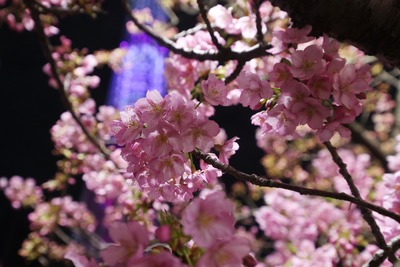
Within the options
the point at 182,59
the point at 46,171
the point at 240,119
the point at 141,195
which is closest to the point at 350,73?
the point at 182,59

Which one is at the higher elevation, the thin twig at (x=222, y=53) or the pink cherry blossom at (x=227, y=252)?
the thin twig at (x=222, y=53)

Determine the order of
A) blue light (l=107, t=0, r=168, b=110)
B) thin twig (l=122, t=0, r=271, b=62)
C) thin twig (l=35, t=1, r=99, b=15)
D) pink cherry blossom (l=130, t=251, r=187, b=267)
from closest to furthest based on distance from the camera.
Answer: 1. pink cherry blossom (l=130, t=251, r=187, b=267)
2. thin twig (l=122, t=0, r=271, b=62)
3. thin twig (l=35, t=1, r=99, b=15)
4. blue light (l=107, t=0, r=168, b=110)

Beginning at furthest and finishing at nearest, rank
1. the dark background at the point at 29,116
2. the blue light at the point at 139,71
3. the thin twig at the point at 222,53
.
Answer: the blue light at the point at 139,71 → the dark background at the point at 29,116 → the thin twig at the point at 222,53

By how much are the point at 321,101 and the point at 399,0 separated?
27 cm

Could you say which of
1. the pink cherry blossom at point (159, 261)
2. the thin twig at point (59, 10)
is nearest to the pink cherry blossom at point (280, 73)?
the pink cherry blossom at point (159, 261)

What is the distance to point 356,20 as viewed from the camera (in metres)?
0.87

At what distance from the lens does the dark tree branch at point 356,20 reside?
2.81ft

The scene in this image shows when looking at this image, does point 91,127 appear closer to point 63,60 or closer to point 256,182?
point 63,60

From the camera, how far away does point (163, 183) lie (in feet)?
2.90

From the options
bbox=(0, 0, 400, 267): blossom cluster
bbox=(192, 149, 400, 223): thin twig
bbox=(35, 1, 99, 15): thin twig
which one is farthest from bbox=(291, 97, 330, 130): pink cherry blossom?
bbox=(35, 1, 99, 15): thin twig

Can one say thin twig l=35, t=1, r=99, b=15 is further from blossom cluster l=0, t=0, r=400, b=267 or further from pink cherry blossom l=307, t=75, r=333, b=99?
pink cherry blossom l=307, t=75, r=333, b=99

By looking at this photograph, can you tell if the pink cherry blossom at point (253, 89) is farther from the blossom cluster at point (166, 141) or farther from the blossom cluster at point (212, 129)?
the blossom cluster at point (166, 141)

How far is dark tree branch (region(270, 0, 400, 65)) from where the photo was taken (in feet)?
2.81

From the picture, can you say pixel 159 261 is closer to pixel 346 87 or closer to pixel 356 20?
pixel 346 87
